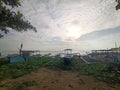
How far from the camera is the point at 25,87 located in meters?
9.11

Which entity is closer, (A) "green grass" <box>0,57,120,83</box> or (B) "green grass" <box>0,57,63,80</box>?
(A) "green grass" <box>0,57,120,83</box>

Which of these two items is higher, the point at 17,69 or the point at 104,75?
the point at 17,69

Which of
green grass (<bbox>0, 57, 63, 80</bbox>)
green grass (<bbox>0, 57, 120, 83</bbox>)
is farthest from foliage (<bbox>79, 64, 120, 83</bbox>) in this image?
green grass (<bbox>0, 57, 63, 80</bbox>)

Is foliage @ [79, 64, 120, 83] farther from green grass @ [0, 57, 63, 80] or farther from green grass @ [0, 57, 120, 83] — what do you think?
green grass @ [0, 57, 63, 80]

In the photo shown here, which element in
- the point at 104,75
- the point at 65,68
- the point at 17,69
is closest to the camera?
the point at 104,75

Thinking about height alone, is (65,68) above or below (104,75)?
above

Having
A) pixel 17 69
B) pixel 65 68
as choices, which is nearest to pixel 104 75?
pixel 65 68

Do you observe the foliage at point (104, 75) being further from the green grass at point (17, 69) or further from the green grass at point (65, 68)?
the green grass at point (17, 69)

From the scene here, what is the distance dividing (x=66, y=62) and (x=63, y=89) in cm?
1124

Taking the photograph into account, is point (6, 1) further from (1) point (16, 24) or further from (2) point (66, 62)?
(2) point (66, 62)

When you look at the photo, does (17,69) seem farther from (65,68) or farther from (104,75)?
(104,75)

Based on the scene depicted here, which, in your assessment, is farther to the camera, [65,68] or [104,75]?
[65,68]

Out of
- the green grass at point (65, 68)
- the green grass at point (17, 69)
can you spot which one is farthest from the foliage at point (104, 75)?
the green grass at point (17, 69)

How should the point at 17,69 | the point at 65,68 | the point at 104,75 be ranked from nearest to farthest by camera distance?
1. the point at 104,75
2. the point at 17,69
3. the point at 65,68
